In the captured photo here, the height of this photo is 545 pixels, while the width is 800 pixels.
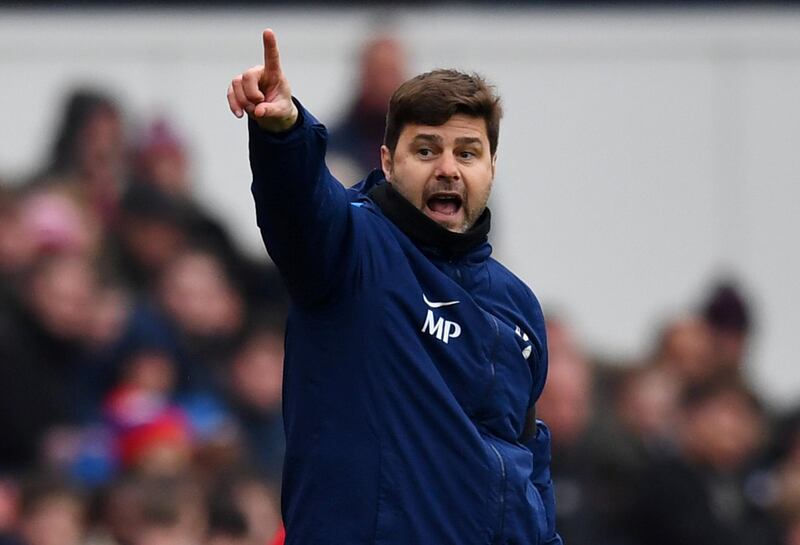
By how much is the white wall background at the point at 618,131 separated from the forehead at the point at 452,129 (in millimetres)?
6175

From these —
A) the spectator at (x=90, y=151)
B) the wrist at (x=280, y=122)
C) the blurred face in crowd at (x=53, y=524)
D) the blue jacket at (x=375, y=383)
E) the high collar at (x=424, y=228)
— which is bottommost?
the blurred face in crowd at (x=53, y=524)

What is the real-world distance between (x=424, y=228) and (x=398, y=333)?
0.78 feet

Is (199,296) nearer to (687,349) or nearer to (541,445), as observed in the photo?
(687,349)

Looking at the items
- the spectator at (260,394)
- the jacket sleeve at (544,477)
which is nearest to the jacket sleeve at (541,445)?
the jacket sleeve at (544,477)

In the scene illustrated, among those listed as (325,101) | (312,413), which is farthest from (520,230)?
(312,413)

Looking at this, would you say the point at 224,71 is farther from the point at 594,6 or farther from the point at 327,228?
the point at 327,228

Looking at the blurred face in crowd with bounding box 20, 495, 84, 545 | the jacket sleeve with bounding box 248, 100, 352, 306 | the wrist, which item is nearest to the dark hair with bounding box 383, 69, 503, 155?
the jacket sleeve with bounding box 248, 100, 352, 306

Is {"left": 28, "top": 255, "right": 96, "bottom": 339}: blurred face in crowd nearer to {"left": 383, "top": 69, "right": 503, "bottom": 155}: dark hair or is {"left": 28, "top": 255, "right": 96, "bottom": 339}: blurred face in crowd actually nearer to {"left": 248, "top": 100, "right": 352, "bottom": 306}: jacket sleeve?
{"left": 383, "top": 69, "right": 503, "bottom": 155}: dark hair

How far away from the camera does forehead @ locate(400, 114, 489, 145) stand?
4488 millimetres

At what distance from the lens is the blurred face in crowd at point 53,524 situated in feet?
23.7

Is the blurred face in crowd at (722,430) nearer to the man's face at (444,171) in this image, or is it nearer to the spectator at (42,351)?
the spectator at (42,351)

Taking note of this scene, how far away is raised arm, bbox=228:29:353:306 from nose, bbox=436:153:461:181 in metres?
0.25

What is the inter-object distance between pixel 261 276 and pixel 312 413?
5298 mm

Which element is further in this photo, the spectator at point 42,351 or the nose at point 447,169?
the spectator at point 42,351
